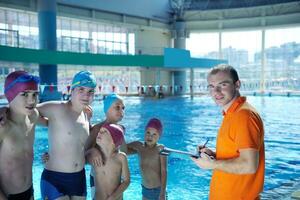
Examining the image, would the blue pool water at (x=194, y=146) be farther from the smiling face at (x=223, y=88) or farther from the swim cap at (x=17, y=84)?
the swim cap at (x=17, y=84)

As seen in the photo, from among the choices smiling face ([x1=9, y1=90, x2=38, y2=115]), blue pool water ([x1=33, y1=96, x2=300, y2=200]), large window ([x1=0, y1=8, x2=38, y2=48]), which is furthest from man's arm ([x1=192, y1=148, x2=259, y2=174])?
large window ([x1=0, y1=8, x2=38, y2=48])

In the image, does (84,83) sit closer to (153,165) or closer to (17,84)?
(17,84)

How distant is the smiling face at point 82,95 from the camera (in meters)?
2.70

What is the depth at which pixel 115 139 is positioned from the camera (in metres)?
2.52

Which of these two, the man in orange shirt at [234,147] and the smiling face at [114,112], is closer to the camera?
the man in orange shirt at [234,147]

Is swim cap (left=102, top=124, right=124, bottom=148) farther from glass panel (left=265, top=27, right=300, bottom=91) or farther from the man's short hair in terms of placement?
glass panel (left=265, top=27, right=300, bottom=91)

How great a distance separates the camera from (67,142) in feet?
8.81

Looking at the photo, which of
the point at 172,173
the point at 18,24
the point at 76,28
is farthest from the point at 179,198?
the point at 76,28

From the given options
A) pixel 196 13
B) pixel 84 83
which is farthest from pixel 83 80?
pixel 196 13

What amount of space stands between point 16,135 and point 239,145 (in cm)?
157

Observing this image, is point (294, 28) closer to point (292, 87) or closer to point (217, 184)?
point (292, 87)

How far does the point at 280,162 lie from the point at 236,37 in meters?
27.7

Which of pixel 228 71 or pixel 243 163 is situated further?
pixel 228 71

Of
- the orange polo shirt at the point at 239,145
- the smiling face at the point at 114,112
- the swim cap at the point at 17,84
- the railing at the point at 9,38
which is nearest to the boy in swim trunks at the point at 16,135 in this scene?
the swim cap at the point at 17,84
